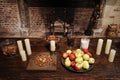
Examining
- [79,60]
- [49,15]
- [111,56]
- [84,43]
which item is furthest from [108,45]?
[49,15]

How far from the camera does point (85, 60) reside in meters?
1.73

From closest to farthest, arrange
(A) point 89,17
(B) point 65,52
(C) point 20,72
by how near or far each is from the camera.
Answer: (C) point 20,72 < (B) point 65,52 < (A) point 89,17

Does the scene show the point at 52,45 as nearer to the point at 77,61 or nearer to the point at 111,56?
the point at 77,61

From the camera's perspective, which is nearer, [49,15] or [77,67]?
[77,67]

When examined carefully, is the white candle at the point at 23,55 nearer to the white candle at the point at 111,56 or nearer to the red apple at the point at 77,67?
the red apple at the point at 77,67

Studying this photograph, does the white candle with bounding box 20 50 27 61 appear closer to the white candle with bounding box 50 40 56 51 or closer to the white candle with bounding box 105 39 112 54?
the white candle with bounding box 50 40 56 51

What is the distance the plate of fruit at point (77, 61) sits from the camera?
1658 millimetres

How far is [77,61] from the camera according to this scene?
5.49 ft

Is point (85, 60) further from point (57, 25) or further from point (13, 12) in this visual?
point (13, 12)

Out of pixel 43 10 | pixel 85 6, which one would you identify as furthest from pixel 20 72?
pixel 85 6

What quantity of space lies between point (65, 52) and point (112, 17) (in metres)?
2.15

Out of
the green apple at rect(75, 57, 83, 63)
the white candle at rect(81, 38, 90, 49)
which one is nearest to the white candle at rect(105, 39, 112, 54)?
the white candle at rect(81, 38, 90, 49)

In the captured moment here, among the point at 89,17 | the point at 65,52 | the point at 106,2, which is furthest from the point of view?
the point at 89,17

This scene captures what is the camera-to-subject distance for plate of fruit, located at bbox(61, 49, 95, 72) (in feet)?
5.44
